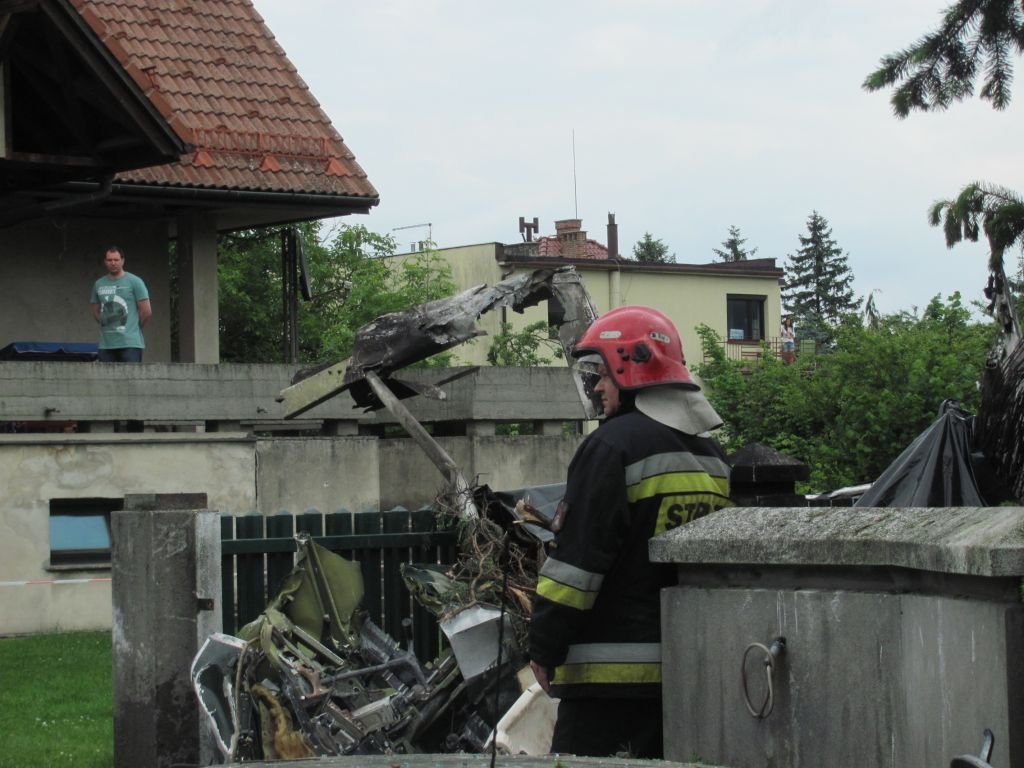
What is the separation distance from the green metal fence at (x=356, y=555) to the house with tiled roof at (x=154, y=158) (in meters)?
7.27

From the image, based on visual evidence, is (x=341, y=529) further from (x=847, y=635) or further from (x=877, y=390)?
(x=877, y=390)

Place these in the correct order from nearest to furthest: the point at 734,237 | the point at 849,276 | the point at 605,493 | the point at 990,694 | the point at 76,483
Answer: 1. the point at 990,694
2. the point at 605,493
3. the point at 76,483
4. the point at 849,276
5. the point at 734,237

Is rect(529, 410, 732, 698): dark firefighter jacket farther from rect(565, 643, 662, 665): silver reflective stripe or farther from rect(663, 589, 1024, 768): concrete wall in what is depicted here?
rect(663, 589, 1024, 768): concrete wall

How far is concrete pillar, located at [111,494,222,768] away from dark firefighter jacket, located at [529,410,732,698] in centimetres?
329

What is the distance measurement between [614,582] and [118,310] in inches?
399

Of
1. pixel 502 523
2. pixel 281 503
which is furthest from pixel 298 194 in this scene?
pixel 502 523

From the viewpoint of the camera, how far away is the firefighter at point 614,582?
4.79m

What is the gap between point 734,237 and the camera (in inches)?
4171

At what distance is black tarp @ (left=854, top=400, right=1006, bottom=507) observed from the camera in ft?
25.5

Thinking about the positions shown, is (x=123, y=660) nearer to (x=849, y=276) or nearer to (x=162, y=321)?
(x=162, y=321)

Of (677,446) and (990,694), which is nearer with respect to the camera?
(990,694)

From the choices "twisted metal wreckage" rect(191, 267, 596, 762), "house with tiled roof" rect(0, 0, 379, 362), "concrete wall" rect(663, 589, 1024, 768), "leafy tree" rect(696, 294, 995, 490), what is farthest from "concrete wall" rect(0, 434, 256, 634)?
"concrete wall" rect(663, 589, 1024, 768)

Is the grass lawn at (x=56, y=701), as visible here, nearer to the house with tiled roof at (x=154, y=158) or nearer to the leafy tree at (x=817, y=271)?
the house with tiled roof at (x=154, y=158)

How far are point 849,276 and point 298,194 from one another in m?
83.0
